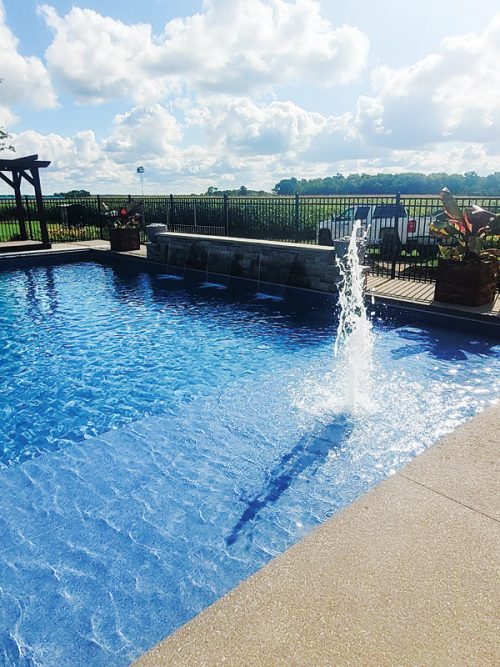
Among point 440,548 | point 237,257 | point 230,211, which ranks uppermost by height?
point 230,211

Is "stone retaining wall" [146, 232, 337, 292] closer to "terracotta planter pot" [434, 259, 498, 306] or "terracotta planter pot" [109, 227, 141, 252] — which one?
"terracotta planter pot" [434, 259, 498, 306]

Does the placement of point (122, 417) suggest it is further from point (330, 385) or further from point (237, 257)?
point (237, 257)

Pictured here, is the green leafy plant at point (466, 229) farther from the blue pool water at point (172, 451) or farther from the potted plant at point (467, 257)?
the blue pool water at point (172, 451)

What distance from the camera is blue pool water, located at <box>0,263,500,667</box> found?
2.96 metres

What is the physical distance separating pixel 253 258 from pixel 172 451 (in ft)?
27.6

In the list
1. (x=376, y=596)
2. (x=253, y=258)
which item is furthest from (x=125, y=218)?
(x=376, y=596)

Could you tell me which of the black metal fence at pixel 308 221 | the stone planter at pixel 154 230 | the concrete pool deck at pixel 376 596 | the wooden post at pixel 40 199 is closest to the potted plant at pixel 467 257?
the black metal fence at pixel 308 221

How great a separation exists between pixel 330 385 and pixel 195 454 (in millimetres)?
2316

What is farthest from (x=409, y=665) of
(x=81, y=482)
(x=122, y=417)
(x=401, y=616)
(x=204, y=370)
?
(x=204, y=370)

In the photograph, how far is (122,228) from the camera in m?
17.7

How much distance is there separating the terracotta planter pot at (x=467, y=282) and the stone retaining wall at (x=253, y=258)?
2402 millimetres

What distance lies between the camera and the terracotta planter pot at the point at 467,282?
28.4 ft

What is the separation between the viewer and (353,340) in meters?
8.07

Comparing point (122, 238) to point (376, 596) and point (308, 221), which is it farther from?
point (376, 596)
